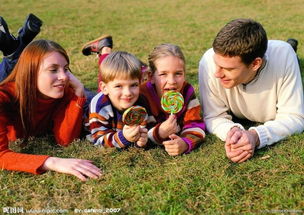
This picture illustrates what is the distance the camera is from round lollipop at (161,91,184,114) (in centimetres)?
395

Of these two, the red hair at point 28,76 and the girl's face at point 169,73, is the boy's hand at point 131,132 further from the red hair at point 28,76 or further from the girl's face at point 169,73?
the red hair at point 28,76

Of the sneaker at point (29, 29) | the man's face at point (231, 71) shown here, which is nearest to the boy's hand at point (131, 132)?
the man's face at point (231, 71)

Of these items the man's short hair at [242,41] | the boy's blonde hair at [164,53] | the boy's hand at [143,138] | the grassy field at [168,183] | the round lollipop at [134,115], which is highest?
the man's short hair at [242,41]

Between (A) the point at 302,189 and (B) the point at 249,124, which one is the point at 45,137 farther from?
Result: (A) the point at 302,189

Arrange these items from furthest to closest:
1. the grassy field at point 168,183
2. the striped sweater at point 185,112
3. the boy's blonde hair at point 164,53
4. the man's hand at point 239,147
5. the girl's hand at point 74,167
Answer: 1. the striped sweater at point 185,112
2. the boy's blonde hair at point 164,53
3. the man's hand at point 239,147
4. the girl's hand at point 74,167
5. the grassy field at point 168,183

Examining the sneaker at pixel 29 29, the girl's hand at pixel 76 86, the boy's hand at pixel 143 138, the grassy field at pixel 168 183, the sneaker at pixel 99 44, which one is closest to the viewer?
the grassy field at pixel 168 183

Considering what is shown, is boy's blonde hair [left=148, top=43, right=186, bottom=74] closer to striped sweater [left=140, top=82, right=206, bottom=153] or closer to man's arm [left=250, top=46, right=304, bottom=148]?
striped sweater [left=140, top=82, right=206, bottom=153]

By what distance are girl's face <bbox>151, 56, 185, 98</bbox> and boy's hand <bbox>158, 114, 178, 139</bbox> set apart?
0.35 m

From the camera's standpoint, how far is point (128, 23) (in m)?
14.2

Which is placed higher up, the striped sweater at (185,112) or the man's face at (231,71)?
the man's face at (231,71)

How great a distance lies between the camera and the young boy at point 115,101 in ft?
12.8

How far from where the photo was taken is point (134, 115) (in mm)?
3666

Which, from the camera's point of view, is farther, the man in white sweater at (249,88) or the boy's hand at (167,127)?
the boy's hand at (167,127)

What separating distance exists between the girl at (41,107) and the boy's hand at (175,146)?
0.77 meters
